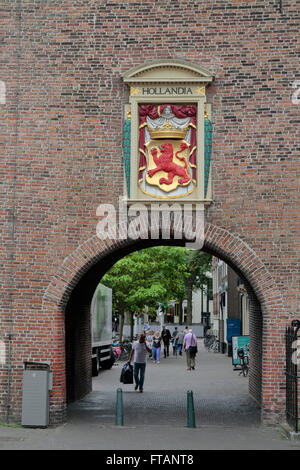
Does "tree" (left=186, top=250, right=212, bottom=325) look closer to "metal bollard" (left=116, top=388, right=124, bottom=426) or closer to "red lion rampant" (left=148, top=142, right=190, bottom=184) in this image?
"red lion rampant" (left=148, top=142, right=190, bottom=184)

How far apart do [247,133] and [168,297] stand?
23528 mm

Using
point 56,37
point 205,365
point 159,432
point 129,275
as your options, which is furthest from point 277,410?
point 129,275

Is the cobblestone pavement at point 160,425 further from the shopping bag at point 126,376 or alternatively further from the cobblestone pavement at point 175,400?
the shopping bag at point 126,376

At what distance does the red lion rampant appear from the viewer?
42.8ft

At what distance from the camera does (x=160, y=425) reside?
43.3 ft

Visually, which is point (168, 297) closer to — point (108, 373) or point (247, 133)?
point (108, 373)

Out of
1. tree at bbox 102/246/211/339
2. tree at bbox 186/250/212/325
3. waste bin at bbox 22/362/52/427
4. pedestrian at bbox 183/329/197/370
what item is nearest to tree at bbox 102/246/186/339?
tree at bbox 102/246/211/339

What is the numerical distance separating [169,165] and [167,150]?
0.30 meters

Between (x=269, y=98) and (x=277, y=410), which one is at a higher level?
(x=269, y=98)

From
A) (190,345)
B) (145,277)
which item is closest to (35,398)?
(190,345)

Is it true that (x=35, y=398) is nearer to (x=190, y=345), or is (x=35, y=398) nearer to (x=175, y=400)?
(x=175, y=400)

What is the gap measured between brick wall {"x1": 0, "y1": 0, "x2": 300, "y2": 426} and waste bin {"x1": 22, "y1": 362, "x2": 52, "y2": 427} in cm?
34

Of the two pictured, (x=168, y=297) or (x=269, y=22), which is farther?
(x=168, y=297)

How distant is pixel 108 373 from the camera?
26141mm
